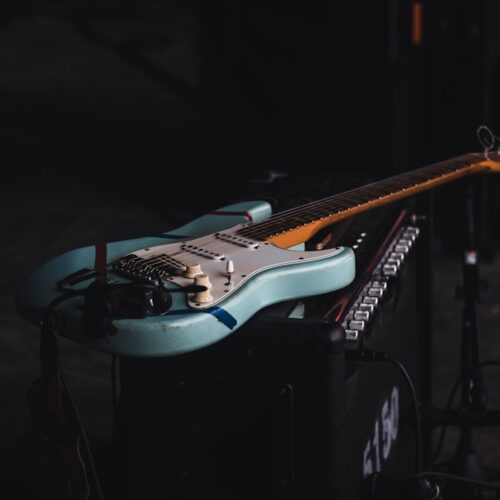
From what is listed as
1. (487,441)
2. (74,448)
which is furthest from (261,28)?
(74,448)

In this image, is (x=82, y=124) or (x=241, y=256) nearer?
(x=241, y=256)

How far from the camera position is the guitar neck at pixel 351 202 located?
1.78 meters

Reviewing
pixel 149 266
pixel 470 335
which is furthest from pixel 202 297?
pixel 470 335

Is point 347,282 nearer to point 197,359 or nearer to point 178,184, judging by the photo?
point 197,359

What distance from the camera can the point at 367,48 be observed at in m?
3.82

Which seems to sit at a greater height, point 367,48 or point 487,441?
point 367,48

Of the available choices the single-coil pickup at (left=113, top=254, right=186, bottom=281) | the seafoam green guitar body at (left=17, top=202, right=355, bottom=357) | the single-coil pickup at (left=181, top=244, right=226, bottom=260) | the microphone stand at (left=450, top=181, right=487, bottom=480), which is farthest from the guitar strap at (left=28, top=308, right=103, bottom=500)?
the microphone stand at (left=450, top=181, right=487, bottom=480)

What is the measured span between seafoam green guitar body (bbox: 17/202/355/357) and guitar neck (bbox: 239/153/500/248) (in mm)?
66

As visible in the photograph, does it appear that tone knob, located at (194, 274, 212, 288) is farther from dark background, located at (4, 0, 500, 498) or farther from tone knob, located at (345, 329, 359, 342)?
dark background, located at (4, 0, 500, 498)

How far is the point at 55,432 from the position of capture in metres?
1.51

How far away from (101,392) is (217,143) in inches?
63.2

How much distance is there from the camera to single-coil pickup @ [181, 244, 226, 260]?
164cm

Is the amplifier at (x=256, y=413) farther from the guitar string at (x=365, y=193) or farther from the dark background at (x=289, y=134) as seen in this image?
the dark background at (x=289, y=134)

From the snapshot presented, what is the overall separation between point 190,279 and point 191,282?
0.01m
